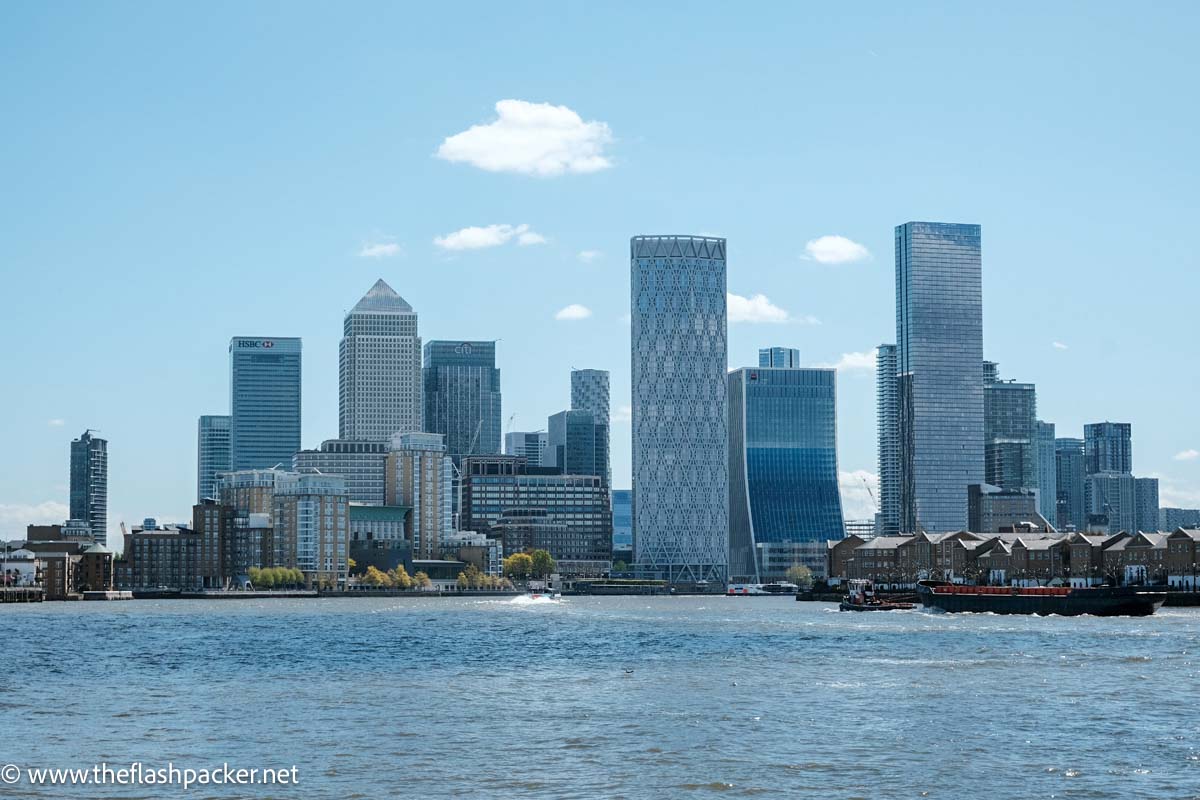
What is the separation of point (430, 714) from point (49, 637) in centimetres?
9346

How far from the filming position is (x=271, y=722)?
69062 mm

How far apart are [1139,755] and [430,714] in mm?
30134

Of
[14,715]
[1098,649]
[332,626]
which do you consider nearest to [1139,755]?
[14,715]

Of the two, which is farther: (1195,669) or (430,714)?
(1195,669)

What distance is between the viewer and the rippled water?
53281mm

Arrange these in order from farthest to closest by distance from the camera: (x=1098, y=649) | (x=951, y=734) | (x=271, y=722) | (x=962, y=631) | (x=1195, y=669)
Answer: (x=962, y=631) → (x=1098, y=649) → (x=1195, y=669) → (x=271, y=722) → (x=951, y=734)

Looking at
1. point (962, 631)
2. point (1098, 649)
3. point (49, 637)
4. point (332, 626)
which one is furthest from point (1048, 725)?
point (332, 626)

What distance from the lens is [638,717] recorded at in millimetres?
70750

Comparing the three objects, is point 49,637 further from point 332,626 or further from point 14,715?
point 14,715

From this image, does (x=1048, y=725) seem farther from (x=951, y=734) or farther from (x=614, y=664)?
(x=614, y=664)

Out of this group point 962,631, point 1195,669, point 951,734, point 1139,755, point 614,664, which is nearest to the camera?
point 1139,755

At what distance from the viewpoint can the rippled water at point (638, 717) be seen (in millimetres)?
53281

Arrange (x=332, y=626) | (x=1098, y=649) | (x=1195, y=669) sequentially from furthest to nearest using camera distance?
(x=332, y=626)
(x=1098, y=649)
(x=1195, y=669)

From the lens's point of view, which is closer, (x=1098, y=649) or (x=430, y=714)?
(x=430, y=714)
